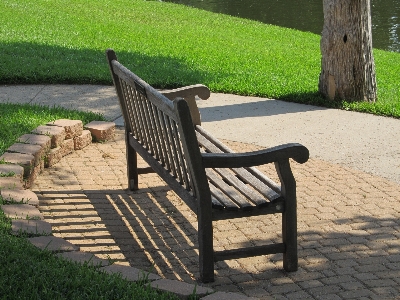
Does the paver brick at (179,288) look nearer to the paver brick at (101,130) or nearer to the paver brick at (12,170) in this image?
the paver brick at (12,170)

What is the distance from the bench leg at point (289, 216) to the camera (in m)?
5.03

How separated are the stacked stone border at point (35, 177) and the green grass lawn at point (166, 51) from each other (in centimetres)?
299

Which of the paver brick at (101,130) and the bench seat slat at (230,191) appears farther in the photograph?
the paver brick at (101,130)

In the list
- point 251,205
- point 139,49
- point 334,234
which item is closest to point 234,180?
point 251,205

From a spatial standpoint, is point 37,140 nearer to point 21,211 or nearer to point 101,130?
point 101,130

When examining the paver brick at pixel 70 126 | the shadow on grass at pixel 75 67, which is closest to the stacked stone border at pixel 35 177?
the paver brick at pixel 70 126

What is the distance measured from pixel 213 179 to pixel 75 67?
6.36m

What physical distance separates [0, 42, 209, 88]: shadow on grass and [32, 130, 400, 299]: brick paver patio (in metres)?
3.33

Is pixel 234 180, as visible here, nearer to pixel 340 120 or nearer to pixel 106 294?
pixel 106 294

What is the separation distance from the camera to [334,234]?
5871 mm

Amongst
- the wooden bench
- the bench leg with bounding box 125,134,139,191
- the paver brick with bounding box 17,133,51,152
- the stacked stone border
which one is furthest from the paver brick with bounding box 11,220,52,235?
the paver brick with bounding box 17,133,51,152

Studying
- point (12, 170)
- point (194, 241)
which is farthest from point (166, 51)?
point (194, 241)

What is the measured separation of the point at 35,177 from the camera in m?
6.93

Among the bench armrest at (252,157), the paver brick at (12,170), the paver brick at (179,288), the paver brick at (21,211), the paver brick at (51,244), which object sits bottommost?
the paver brick at (179,288)
